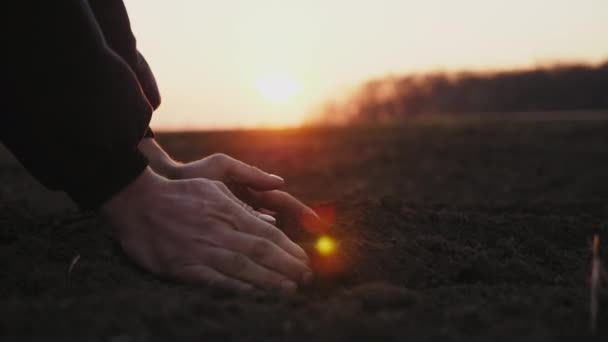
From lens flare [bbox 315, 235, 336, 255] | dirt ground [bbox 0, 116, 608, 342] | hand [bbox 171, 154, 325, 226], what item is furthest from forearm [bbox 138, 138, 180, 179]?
lens flare [bbox 315, 235, 336, 255]

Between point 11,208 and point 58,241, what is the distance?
0.56m

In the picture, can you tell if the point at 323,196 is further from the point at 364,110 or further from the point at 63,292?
the point at 364,110

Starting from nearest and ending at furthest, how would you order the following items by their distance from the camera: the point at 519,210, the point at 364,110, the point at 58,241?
the point at 58,241
the point at 519,210
the point at 364,110

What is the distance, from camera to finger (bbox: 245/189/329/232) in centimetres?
241

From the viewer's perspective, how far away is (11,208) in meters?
2.77

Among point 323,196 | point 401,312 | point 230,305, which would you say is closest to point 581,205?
point 323,196

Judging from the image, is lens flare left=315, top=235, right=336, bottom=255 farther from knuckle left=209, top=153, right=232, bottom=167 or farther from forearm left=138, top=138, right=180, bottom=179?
forearm left=138, top=138, right=180, bottom=179

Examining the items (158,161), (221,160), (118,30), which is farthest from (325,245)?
(118,30)

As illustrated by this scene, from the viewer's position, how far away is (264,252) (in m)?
1.68

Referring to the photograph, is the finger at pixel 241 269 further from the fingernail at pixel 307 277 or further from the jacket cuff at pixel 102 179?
the jacket cuff at pixel 102 179

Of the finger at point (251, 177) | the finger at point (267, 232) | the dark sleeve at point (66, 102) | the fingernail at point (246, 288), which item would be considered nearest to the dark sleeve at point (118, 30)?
the finger at point (251, 177)

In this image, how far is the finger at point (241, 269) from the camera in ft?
5.38

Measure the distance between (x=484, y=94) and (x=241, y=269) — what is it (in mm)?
20250

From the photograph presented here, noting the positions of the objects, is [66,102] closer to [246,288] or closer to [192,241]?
[192,241]
